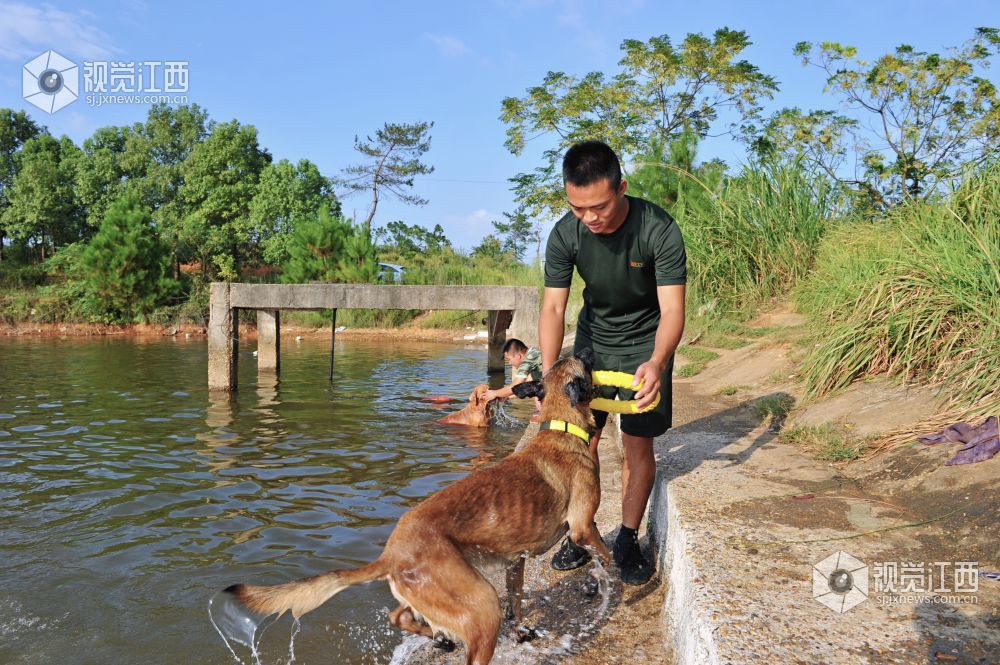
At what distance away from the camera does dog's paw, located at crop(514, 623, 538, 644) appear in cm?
376

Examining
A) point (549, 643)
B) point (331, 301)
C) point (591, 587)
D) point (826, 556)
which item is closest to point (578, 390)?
point (591, 587)

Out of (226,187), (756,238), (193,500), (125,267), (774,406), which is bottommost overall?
(193,500)

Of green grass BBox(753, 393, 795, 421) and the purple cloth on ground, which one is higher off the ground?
the purple cloth on ground

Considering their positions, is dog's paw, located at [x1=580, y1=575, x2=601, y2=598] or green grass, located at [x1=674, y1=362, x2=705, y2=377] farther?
green grass, located at [x1=674, y1=362, x2=705, y2=377]

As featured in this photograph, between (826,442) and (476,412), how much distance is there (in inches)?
229

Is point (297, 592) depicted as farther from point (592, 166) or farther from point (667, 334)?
point (592, 166)

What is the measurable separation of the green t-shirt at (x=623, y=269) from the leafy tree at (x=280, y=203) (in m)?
37.9

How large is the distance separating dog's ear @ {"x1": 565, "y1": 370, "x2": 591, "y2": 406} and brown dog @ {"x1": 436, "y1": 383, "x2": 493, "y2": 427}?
633cm

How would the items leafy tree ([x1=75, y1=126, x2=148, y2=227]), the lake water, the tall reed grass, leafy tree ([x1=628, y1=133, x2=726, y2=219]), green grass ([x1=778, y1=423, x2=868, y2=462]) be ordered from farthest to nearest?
1. leafy tree ([x1=75, y1=126, x2=148, y2=227])
2. leafy tree ([x1=628, y1=133, x2=726, y2=219])
3. the tall reed grass
4. green grass ([x1=778, y1=423, x2=868, y2=462])
5. the lake water

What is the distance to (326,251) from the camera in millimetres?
30094

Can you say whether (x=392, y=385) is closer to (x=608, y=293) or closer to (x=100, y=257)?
(x=608, y=293)

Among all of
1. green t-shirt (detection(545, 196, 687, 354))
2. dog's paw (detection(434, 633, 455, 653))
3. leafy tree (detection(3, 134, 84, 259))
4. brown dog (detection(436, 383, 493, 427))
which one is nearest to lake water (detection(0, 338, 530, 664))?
brown dog (detection(436, 383, 493, 427))

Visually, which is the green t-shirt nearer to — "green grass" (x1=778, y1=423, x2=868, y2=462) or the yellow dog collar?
the yellow dog collar

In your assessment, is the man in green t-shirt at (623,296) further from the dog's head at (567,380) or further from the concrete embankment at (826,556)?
the concrete embankment at (826,556)
